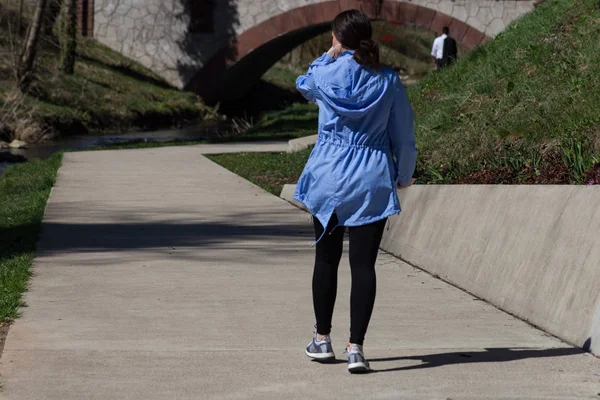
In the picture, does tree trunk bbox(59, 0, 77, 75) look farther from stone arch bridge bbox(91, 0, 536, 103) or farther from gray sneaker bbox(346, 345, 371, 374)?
gray sneaker bbox(346, 345, 371, 374)

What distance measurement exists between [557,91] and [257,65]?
113 feet

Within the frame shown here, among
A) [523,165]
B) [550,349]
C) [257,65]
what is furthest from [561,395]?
[257,65]

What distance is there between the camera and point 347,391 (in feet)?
16.3

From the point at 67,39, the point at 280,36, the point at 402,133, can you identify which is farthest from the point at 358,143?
the point at 280,36

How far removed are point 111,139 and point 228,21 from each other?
50.7 ft

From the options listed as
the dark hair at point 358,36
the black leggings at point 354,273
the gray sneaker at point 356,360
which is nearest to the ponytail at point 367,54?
the dark hair at point 358,36

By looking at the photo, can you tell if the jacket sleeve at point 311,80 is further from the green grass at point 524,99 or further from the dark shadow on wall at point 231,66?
the dark shadow on wall at point 231,66

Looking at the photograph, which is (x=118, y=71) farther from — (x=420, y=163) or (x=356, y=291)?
(x=356, y=291)

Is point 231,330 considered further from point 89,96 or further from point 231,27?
point 231,27

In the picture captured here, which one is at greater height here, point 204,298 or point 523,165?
point 523,165

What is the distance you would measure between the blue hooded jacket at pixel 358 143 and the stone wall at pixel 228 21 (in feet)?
112

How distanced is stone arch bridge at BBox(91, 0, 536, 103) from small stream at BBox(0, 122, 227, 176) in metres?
7.11

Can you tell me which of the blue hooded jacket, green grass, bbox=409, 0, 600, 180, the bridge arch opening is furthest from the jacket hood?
the bridge arch opening

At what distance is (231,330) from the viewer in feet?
19.9
